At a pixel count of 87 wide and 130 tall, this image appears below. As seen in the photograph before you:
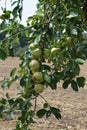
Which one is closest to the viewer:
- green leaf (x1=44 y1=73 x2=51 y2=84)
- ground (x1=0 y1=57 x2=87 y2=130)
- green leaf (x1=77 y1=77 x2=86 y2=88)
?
green leaf (x1=44 y1=73 x2=51 y2=84)

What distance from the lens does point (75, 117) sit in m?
7.69

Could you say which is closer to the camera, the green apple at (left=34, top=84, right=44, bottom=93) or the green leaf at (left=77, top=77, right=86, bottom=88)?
the green apple at (left=34, top=84, right=44, bottom=93)

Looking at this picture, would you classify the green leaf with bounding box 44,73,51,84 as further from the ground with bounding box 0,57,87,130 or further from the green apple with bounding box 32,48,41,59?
the ground with bounding box 0,57,87,130

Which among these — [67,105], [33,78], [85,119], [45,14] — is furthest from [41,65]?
[67,105]

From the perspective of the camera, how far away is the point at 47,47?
165 centimetres

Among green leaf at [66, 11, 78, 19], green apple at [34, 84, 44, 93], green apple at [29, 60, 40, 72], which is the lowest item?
green apple at [34, 84, 44, 93]

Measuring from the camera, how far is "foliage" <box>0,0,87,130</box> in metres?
1.50

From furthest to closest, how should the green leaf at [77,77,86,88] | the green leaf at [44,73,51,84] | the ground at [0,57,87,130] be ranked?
the ground at [0,57,87,130]
the green leaf at [77,77,86,88]
the green leaf at [44,73,51,84]

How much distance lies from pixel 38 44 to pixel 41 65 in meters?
0.09

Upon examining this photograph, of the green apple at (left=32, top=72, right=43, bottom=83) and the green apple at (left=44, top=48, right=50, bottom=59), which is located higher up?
the green apple at (left=44, top=48, right=50, bottom=59)

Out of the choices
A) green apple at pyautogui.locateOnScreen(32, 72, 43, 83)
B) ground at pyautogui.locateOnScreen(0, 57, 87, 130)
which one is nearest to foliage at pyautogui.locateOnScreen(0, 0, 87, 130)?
green apple at pyautogui.locateOnScreen(32, 72, 43, 83)

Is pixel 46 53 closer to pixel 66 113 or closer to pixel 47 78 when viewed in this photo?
pixel 47 78

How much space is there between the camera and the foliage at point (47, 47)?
4.91 ft

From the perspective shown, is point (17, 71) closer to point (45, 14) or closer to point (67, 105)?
point (45, 14)
